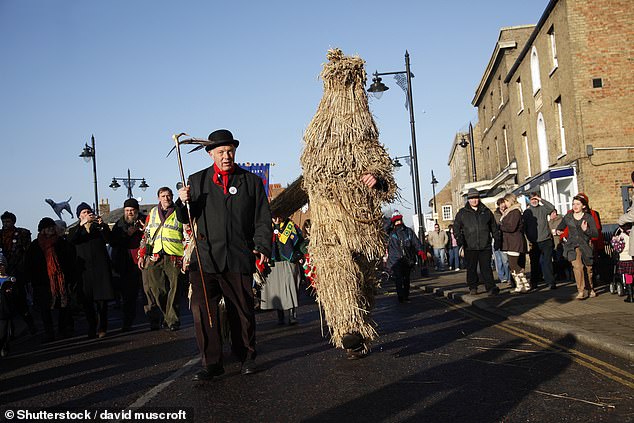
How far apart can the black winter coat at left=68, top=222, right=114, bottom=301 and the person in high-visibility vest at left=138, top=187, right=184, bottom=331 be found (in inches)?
25.3

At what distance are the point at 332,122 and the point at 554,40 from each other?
20545 millimetres

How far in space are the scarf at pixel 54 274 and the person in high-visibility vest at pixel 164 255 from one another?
1.30 m

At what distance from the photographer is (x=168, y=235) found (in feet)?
34.5

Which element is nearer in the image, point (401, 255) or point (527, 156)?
point (401, 255)

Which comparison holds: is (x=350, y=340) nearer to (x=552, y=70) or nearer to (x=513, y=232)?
(x=513, y=232)

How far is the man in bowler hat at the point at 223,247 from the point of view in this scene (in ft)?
20.8

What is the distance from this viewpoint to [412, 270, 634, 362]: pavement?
722cm

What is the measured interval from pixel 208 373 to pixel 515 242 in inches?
355

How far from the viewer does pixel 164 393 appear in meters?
5.79

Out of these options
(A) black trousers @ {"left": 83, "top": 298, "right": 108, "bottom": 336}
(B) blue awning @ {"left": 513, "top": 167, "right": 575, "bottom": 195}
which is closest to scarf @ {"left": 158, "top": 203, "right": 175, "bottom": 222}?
(A) black trousers @ {"left": 83, "top": 298, "right": 108, "bottom": 336}

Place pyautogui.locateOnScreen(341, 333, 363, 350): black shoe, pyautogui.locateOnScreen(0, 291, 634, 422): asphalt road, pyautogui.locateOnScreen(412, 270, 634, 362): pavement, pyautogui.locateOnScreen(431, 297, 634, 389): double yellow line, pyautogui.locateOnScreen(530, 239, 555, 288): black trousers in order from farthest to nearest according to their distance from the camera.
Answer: pyautogui.locateOnScreen(530, 239, 555, 288): black trousers → pyautogui.locateOnScreen(412, 270, 634, 362): pavement → pyautogui.locateOnScreen(341, 333, 363, 350): black shoe → pyautogui.locateOnScreen(431, 297, 634, 389): double yellow line → pyautogui.locateOnScreen(0, 291, 634, 422): asphalt road

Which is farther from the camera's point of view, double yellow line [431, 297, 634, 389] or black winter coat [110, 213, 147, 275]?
black winter coat [110, 213, 147, 275]

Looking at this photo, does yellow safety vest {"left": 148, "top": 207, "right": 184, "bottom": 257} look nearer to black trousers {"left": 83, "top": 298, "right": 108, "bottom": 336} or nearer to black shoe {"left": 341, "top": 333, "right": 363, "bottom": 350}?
black trousers {"left": 83, "top": 298, "right": 108, "bottom": 336}

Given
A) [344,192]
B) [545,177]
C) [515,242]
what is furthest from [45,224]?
[545,177]
